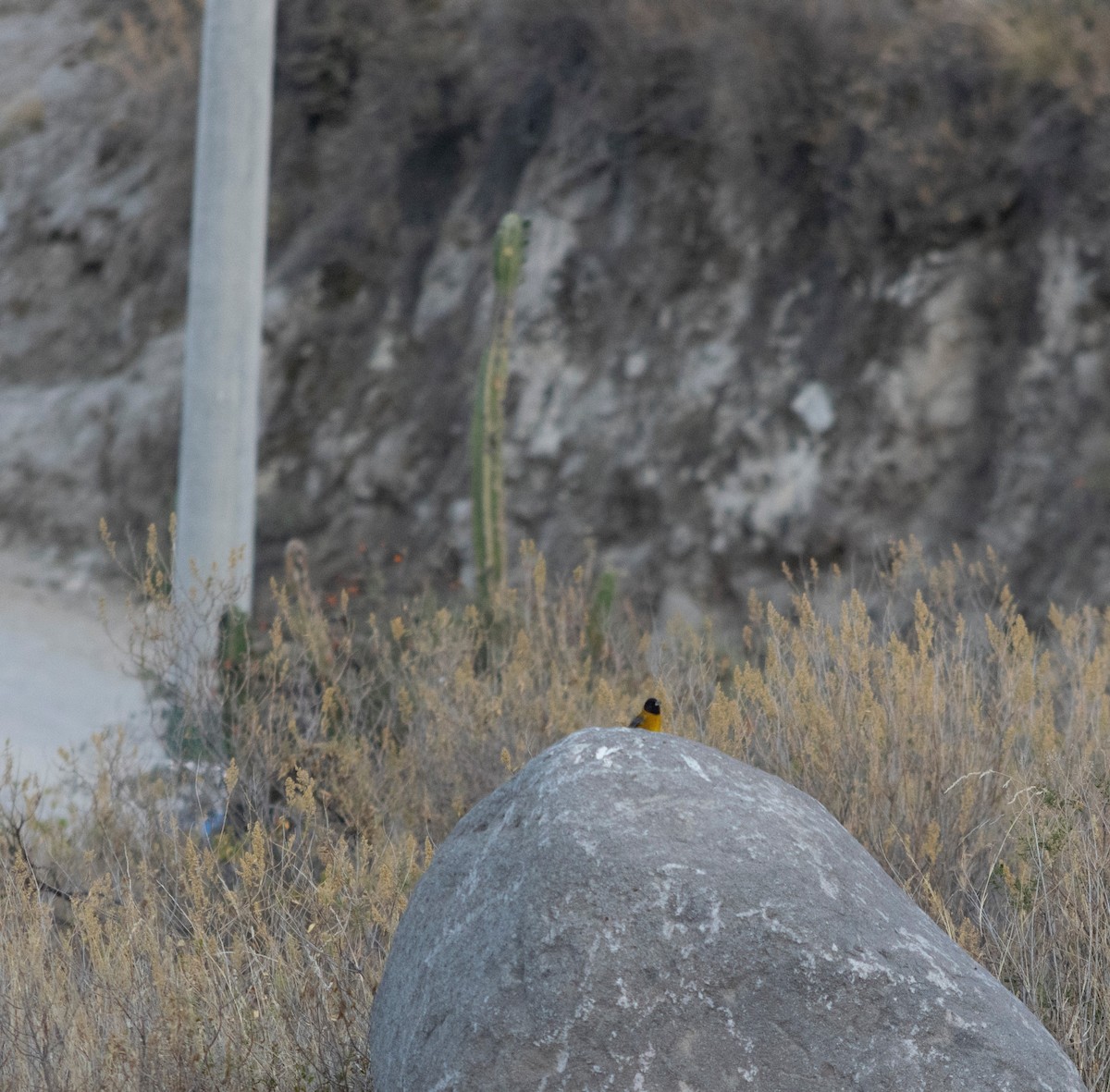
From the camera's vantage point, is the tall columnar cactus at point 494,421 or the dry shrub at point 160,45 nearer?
the tall columnar cactus at point 494,421

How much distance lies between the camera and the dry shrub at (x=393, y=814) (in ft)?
9.32

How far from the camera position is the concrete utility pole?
20.1ft

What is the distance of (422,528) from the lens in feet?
31.3

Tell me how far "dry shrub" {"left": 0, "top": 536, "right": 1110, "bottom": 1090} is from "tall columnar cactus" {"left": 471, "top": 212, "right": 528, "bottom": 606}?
2.99 ft

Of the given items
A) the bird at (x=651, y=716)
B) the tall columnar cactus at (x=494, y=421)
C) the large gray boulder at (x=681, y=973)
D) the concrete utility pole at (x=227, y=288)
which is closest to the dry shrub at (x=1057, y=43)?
the tall columnar cactus at (x=494, y=421)

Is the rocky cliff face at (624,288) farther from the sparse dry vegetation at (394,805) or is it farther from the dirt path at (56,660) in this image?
the sparse dry vegetation at (394,805)

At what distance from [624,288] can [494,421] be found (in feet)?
12.0

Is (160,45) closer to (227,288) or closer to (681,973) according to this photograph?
(227,288)

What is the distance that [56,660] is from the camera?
903 cm

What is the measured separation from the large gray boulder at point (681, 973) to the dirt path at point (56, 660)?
4.46 meters

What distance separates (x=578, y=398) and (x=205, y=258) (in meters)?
3.65

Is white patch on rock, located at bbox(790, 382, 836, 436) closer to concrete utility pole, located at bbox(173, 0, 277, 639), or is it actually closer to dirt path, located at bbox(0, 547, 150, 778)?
concrete utility pole, located at bbox(173, 0, 277, 639)

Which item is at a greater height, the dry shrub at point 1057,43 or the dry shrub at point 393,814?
the dry shrub at point 1057,43

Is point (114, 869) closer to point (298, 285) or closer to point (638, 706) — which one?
point (638, 706)
